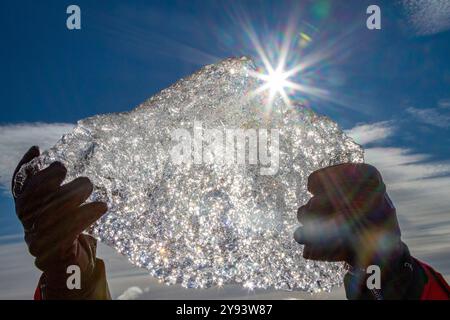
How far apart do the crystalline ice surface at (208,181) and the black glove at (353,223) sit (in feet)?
0.78

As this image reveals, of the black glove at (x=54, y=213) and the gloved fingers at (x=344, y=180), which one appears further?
the gloved fingers at (x=344, y=180)

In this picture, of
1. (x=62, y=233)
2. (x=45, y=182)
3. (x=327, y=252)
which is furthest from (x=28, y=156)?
(x=327, y=252)

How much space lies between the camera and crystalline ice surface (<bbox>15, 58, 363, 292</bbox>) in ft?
11.9

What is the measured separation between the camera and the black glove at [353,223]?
11.5 ft

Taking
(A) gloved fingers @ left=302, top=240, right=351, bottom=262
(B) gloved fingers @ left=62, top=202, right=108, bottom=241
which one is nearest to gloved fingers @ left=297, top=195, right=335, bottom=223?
(A) gloved fingers @ left=302, top=240, right=351, bottom=262

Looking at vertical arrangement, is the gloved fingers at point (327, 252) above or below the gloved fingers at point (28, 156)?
below

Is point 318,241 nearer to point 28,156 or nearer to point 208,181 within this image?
point 208,181

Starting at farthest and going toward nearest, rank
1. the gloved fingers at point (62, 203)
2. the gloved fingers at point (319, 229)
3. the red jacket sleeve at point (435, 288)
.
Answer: the red jacket sleeve at point (435, 288), the gloved fingers at point (319, 229), the gloved fingers at point (62, 203)

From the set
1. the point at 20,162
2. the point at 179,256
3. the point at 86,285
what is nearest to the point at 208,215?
the point at 179,256

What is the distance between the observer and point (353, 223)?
11.7 feet

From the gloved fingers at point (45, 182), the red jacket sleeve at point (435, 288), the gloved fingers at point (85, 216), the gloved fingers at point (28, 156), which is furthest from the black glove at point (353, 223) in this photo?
the gloved fingers at point (28, 156)

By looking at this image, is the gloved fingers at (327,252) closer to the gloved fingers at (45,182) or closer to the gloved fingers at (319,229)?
the gloved fingers at (319,229)

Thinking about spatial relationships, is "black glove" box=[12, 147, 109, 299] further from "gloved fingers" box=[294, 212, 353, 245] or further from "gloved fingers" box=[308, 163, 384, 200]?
"gloved fingers" box=[308, 163, 384, 200]

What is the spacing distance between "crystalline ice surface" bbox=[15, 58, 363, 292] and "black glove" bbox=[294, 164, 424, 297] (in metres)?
0.24
